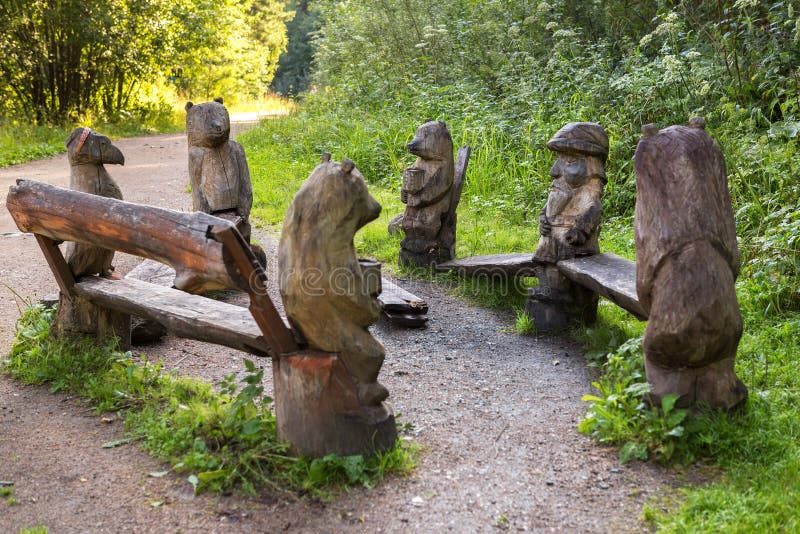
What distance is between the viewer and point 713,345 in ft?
11.7

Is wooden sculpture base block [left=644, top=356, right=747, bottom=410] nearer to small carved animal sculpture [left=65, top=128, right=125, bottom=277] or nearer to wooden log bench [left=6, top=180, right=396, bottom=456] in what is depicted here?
wooden log bench [left=6, top=180, right=396, bottom=456]

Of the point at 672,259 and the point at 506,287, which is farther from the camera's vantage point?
the point at 506,287

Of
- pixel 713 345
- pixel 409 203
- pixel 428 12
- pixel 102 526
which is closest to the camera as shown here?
pixel 102 526

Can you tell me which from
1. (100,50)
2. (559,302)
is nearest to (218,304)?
(559,302)

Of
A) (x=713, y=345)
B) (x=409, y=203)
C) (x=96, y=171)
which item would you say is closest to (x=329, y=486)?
(x=713, y=345)

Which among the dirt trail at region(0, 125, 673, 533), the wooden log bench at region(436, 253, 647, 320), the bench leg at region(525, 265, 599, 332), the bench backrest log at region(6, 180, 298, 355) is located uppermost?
the bench backrest log at region(6, 180, 298, 355)

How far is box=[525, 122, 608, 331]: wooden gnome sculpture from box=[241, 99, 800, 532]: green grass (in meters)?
0.18

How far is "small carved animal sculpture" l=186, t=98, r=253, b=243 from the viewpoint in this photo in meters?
6.12

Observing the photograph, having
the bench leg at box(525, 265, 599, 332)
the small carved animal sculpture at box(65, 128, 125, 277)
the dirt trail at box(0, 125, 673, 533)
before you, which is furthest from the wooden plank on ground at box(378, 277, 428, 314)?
the small carved animal sculpture at box(65, 128, 125, 277)

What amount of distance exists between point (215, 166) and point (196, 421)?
2.91 m

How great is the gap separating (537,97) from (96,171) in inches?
247

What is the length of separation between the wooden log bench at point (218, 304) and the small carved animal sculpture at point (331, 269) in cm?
8

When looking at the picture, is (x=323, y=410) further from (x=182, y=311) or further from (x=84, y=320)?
(x=84, y=320)

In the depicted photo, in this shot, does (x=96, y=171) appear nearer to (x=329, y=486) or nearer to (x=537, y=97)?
(x=329, y=486)
